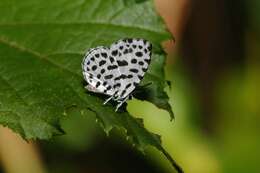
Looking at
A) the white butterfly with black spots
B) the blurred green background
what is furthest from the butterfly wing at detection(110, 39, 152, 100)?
the blurred green background

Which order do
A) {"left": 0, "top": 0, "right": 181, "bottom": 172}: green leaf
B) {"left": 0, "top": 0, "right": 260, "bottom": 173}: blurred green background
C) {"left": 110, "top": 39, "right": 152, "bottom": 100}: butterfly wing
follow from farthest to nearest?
1. {"left": 0, "top": 0, "right": 260, "bottom": 173}: blurred green background
2. {"left": 110, "top": 39, "right": 152, "bottom": 100}: butterfly wing
3. {"left": 0, "top": 0, "right": 181, "bottom": 172}: green leaf

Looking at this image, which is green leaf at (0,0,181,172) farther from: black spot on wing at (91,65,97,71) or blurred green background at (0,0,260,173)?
blurred green background at (0,0,260,173)

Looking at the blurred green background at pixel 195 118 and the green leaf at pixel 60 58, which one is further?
the blurred green background at pixel 195 118

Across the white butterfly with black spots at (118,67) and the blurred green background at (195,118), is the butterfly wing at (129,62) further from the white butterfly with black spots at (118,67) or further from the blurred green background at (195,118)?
the blurred green background at (195,118)

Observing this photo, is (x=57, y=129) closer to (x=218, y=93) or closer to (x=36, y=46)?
(x=36, y=46)

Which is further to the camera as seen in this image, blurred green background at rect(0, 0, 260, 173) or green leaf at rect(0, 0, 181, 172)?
blurred green background at rect(0, 0, 260, 173)

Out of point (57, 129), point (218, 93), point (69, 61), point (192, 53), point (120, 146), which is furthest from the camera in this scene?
point (192, 53)

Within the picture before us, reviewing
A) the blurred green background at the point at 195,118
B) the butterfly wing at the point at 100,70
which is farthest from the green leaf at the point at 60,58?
the blurred green background at the point at 195,118

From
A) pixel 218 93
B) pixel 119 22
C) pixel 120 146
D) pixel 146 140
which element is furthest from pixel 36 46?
pixel 218 93
